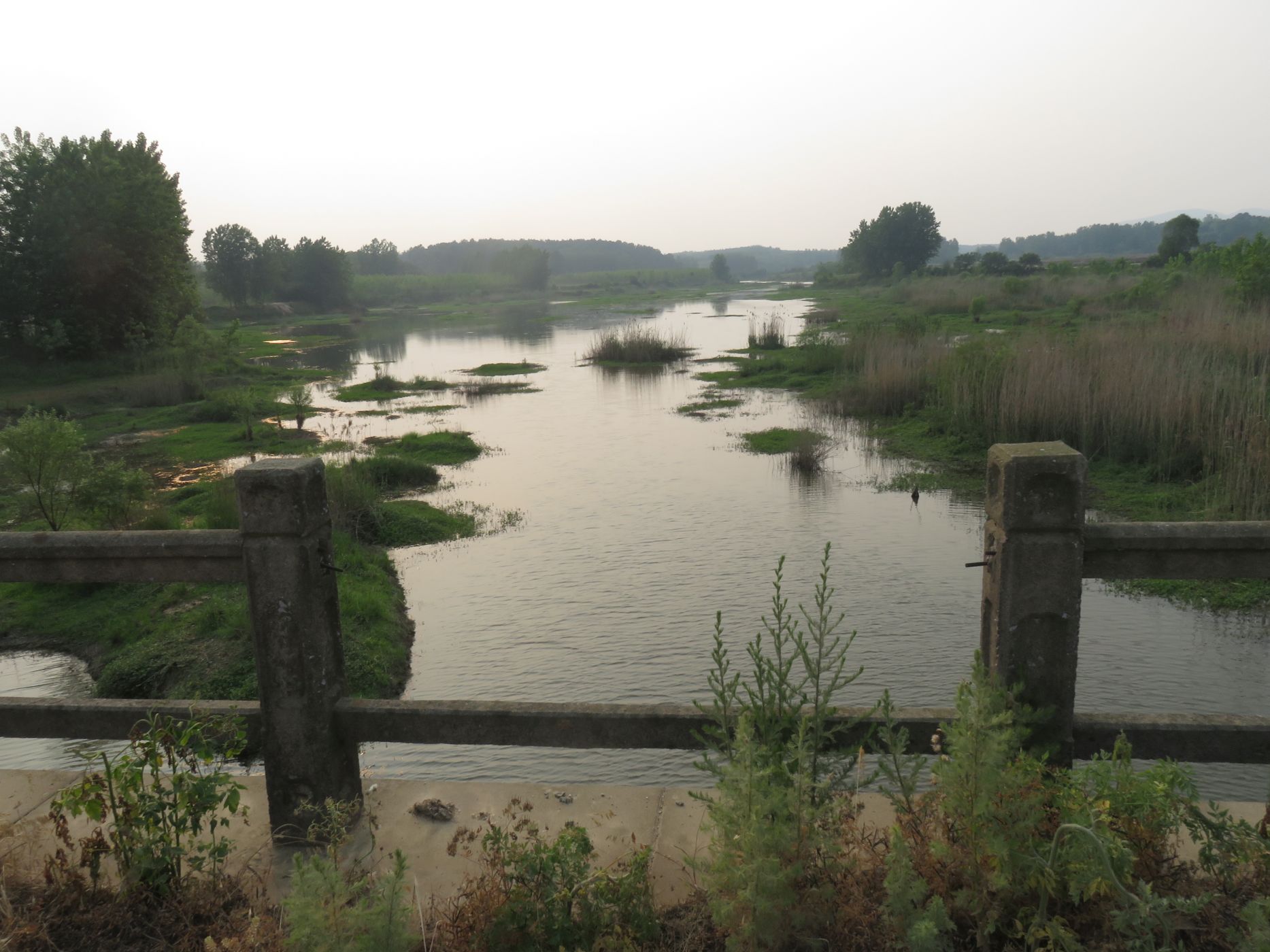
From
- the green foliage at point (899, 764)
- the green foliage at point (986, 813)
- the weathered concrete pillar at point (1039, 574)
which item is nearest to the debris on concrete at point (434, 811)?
the green foliage at point (899, 764)

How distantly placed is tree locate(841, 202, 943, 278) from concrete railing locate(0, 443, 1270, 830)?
10247 centimetres

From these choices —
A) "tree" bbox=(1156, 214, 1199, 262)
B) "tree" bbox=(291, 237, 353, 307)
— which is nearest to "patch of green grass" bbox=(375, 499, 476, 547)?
"tree" bbox=(1156, 214, 1199, 262)

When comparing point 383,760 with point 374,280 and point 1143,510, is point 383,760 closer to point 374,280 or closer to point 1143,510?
point 1143,510

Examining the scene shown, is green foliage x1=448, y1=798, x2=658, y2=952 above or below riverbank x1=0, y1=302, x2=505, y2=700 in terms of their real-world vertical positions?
above

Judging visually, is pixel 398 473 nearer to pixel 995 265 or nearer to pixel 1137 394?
pixel 1137 394

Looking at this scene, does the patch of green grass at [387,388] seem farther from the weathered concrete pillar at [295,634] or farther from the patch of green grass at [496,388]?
the weathered concrete pillar at [295,634]

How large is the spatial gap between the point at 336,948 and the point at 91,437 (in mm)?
23634

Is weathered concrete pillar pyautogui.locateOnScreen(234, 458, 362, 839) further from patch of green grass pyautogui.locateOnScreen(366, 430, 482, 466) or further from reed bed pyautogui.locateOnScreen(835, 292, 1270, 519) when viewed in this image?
patch of green grass pyautogui.locateOnScreen(366, 430, 482, 466)

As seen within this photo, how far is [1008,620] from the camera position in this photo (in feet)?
9.58

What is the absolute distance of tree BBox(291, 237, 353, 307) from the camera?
92.4 metres

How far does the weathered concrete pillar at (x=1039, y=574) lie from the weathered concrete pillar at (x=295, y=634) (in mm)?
2201

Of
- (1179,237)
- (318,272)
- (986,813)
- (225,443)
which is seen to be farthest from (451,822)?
(318,272)

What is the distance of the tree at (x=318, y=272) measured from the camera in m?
92.4

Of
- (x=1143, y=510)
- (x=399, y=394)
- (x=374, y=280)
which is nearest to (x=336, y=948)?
(x=1143, y=510)
